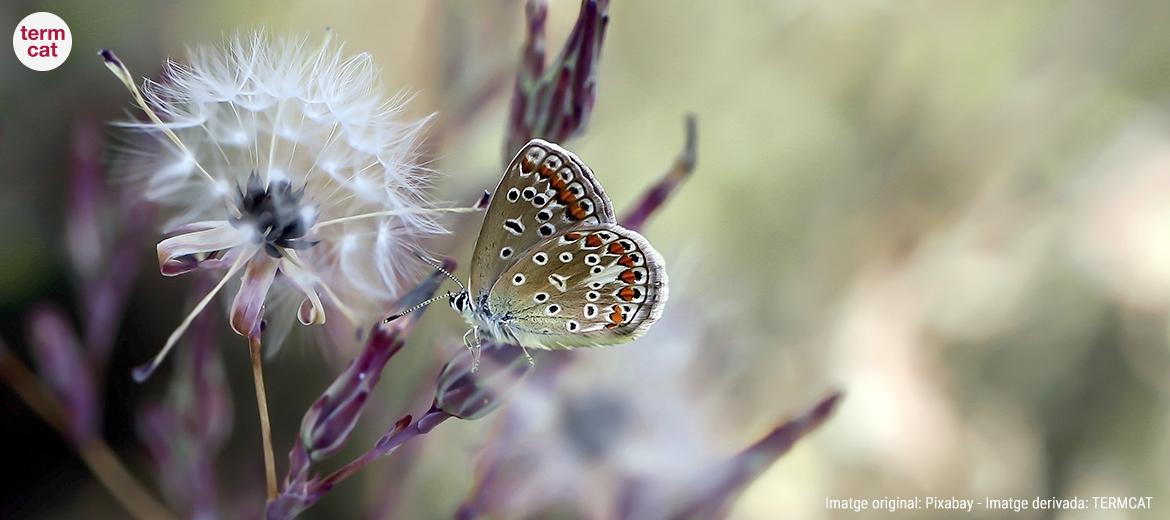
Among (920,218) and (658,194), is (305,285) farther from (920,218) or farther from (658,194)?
(920,218)

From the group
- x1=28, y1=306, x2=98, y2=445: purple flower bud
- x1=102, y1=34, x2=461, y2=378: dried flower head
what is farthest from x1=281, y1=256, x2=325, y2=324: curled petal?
x1=28, y1=306, x2=98, y2=445: purple flower bud

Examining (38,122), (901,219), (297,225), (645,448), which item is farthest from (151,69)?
(901,219)

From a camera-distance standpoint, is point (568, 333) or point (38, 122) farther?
point (38, 122)

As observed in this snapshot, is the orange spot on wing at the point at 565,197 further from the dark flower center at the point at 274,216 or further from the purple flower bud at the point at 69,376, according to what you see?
the purple flower bud at the point at 69,376

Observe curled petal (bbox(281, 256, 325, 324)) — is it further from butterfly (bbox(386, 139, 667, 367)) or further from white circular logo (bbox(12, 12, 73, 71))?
white circular logo (bbox(12, 12, 73, 71))

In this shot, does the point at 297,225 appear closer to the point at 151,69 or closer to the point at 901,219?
the point at 151,69

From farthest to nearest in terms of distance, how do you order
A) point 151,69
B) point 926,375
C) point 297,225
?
point 926,375, point 151,69, point 297,225
